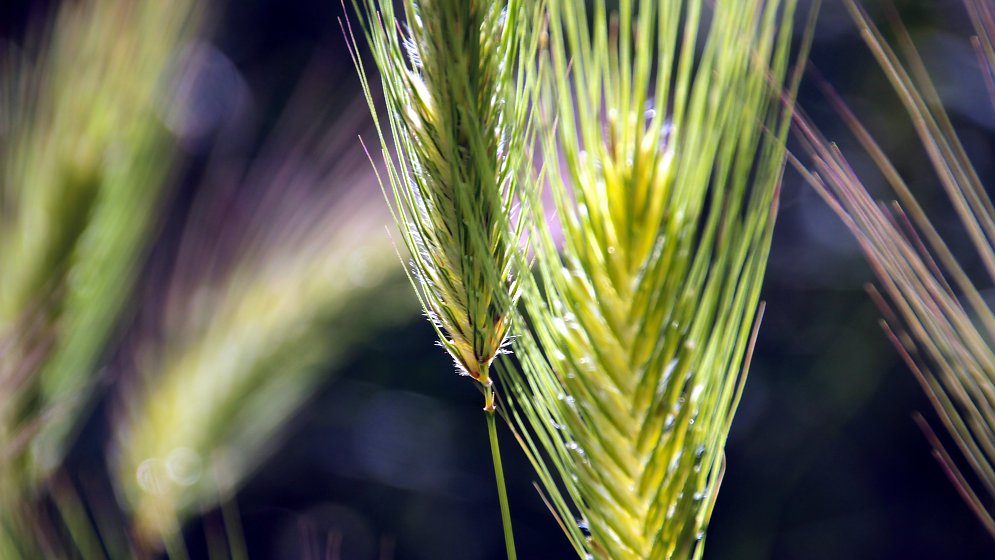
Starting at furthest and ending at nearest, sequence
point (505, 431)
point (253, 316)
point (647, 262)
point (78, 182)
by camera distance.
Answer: point (505, 431) < point (253, 316) < point (78, 182) < point (647, 262)

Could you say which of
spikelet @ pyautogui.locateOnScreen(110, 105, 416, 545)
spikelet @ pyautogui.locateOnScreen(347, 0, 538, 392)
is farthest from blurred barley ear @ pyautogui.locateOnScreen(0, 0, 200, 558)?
spikelet @ pyautogui.locateOnScreen(347, 0, 538, 392)

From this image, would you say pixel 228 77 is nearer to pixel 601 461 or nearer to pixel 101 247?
pixel 101 247

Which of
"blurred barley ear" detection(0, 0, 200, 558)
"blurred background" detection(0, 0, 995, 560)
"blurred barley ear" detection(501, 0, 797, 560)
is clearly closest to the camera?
"blurred barley ear" detection(501, 0, 797, 560)

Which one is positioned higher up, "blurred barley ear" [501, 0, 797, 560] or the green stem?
"blurred barley ear" [501, 0, 797, 560]

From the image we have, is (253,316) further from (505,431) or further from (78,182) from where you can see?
(505,431)

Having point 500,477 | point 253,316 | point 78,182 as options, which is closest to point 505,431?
point 253,316

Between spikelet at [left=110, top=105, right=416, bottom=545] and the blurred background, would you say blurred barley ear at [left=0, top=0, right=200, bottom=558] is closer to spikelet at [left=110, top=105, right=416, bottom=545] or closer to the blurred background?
spikelet at [left=110, top=105, right=416, bottom=545]
